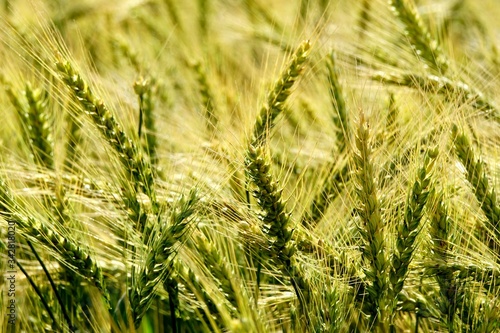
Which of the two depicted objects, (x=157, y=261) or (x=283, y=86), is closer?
(x=157, y=261)

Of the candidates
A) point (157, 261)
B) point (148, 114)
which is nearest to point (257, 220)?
point (157, 261)

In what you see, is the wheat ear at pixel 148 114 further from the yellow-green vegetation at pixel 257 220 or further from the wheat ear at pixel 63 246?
the wheat ear at pixel 63 246

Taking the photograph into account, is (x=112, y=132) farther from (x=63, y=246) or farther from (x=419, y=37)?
(x=419, y=37)

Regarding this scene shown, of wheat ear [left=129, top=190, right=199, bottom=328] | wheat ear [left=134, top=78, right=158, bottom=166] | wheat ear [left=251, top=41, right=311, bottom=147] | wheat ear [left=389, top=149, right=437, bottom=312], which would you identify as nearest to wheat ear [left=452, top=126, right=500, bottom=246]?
wheat ear [left=389, top=149, right=437, bottom=312]

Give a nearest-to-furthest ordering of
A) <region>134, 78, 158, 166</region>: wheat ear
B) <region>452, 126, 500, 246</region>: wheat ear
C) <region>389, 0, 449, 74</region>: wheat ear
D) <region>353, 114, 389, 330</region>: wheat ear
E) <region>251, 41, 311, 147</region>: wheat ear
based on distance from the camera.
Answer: <region>353, 114, 389, 330</region>: wheat ear, <region>452, 126, 500, 246</region>: wheat ear, <region>251, 41, 311, 147</region>: wheat ear, <region>134, 78, 158, 166</region>: wheat ear, <region>389, 0, 449, 74</region>: wheat ear

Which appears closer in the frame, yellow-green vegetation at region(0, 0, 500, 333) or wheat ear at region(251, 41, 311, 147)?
yellow-green vegetation at region(0, 0, 500, 333)

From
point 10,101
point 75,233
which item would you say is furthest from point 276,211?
point 10,101

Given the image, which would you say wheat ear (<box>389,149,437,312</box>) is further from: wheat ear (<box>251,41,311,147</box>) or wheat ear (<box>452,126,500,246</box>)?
wheat ear (<box>251,41,311,147</box>)

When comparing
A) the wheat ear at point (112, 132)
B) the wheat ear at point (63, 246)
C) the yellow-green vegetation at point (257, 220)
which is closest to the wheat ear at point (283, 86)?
the yellow-green vegetation at point (257, 220)

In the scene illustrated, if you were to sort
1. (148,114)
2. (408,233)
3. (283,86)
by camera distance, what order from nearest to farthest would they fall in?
(408,233) < (283,86) < (148,114)

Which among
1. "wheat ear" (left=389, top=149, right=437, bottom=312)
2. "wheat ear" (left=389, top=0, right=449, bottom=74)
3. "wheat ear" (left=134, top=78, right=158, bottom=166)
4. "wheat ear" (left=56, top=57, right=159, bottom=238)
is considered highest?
"wheat ear" (left=389, top=0, right=449, bottom=74)

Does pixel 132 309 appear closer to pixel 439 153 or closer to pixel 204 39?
pixel 439 153

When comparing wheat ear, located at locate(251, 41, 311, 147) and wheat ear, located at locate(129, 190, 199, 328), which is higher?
wheat ear, located at locate(251, 41, 311, 147)

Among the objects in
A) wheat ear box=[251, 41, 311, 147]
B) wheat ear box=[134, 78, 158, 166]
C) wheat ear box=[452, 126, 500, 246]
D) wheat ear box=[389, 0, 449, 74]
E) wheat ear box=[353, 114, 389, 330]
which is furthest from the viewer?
wheat ear box=[389, 0, 449, 74]
